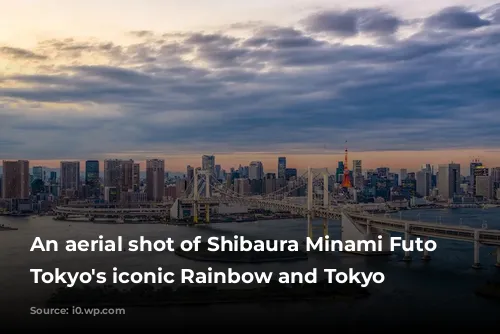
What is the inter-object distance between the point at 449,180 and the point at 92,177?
17381 mm

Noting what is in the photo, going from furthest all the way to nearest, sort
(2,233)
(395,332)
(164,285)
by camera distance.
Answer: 1. (2,233)
2. (164,285)
3. (395,332)

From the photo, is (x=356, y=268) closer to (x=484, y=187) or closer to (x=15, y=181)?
(x=15, y=181)

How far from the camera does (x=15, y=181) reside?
23.9 m

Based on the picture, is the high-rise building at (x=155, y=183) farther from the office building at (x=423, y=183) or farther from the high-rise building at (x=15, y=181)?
the office building at (x=423, y=183)

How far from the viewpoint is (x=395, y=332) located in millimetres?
5012

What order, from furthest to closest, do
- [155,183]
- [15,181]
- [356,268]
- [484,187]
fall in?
1. [484,187]
2. [155,183]
3. [15,181]
4. [356,268]

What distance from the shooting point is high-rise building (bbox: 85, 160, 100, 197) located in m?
27.9

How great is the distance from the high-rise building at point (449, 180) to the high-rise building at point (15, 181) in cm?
1870

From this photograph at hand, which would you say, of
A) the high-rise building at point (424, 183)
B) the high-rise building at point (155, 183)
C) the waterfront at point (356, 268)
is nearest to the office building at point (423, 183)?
the high-rise building at point (424, 183)

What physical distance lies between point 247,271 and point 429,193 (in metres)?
26.3

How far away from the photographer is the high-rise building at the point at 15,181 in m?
23.7

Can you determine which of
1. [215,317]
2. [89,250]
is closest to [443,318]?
[215,317]

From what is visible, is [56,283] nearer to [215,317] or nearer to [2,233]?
[215,317]

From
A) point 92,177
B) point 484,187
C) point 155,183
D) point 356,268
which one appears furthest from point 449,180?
point 356,268
